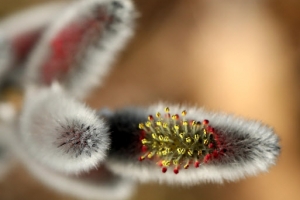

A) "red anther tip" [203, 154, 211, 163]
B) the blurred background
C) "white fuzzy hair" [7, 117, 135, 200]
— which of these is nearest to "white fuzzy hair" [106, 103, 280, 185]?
"red anther tip" [203, 154, 211, 163]

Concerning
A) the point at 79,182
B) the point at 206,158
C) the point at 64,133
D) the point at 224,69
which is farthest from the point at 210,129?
the point at 224,69

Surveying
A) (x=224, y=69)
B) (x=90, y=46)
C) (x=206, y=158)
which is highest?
(x=224, y=69)

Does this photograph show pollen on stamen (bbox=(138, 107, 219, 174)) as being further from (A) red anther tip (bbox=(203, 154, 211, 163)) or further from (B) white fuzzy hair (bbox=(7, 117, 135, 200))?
(B) white fuzzy hair (bbox=(7, 117, 135, 200))

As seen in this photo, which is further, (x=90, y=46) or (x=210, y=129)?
(x=90, y=46)

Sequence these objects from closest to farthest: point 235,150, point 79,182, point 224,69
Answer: point 235,150
point 79,182
point 224,69

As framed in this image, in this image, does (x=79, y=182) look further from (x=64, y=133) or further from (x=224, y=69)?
(x=224, y=69)

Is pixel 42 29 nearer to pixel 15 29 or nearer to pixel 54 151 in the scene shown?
pixel 15 29

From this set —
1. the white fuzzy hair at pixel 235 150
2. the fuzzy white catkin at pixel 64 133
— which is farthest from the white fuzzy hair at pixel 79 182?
the white fuzzy hair at pixel 235 150

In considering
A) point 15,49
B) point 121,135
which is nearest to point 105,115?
point 121,135
